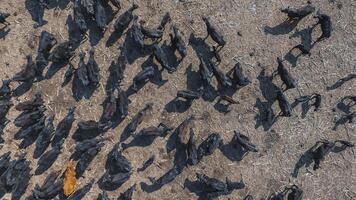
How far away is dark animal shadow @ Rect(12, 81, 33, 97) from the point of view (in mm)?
16203

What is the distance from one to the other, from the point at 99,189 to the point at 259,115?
226 inches

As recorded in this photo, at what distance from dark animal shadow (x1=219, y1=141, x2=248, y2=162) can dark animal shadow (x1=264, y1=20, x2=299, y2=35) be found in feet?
12.8

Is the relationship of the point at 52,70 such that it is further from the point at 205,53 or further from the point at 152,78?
the point at 205,53

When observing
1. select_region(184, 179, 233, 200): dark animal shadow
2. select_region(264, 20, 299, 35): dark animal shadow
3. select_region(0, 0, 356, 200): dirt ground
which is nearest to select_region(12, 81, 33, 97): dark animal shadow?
select_region(0, 0, 356, 200): dirt ground

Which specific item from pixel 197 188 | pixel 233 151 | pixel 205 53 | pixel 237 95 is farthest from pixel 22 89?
pixel 233 151

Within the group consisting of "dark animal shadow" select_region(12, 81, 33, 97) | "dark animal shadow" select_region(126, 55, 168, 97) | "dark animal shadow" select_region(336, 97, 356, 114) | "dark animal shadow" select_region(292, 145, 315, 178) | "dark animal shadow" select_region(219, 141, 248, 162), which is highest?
"dark animal shadow" select_region(12, 81, 33, 97)

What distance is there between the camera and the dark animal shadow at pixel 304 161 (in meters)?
16.7

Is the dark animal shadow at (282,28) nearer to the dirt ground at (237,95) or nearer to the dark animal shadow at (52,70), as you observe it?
the dirt ground at (237,95)

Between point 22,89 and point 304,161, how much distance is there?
9.50 metres

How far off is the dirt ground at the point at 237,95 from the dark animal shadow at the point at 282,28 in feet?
0.34

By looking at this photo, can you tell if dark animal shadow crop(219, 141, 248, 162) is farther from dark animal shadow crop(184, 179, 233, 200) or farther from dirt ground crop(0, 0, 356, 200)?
dark animal shadow crop(184, 179, 233, 200)

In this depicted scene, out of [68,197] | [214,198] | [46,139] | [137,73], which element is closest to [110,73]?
[137,73]

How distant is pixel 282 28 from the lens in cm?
1666

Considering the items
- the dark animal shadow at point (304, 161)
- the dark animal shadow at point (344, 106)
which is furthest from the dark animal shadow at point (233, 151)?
the dark animal shadow at point (344, 106)
